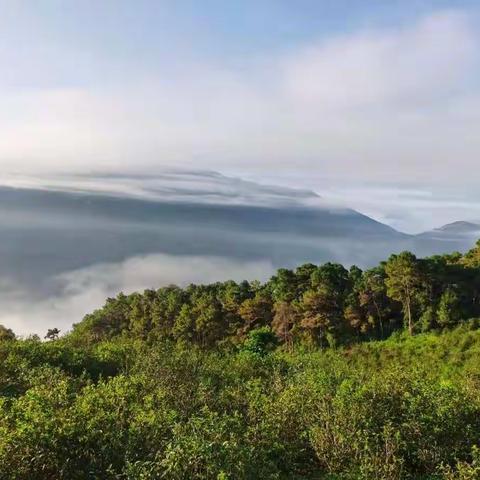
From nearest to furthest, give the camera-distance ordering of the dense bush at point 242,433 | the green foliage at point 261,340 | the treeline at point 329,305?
the dense bush at point 242,433 < the treeline at point 329,305 < the green foliage at point 261,340

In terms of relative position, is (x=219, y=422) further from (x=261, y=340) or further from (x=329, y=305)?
(x=261, y=340)

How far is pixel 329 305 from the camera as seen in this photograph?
1829 inches

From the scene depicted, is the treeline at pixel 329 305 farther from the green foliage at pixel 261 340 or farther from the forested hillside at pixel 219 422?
the forested hillside at pixel 219 422

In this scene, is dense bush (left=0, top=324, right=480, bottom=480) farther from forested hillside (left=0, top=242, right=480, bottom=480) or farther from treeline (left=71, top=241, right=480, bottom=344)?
treeline (left=71, top=241, right=480, bottom=344)

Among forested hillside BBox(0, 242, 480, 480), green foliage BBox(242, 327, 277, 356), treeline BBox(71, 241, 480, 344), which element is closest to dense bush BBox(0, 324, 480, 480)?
forested hillside BBox(0, 242, 480, 480)

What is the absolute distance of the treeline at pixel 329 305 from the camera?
44.3m

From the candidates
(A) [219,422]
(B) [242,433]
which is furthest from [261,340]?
(A) [219,422]

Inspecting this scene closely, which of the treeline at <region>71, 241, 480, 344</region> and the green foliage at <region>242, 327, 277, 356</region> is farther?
the green foliage at <region>242, 327, 277, 356</region>

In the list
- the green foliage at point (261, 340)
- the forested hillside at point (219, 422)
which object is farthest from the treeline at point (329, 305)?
the forested hillside at point (219, 422)

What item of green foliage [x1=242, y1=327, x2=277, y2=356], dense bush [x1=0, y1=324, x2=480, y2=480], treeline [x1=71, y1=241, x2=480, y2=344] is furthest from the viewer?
green foliage [x1=242, y1=327, x2=277, y2=356]

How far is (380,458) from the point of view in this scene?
28.8 feet

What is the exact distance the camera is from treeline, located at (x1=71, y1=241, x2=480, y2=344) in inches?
1743

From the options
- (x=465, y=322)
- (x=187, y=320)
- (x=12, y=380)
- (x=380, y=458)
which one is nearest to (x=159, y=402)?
(x=380, y=458)

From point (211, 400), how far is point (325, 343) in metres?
35.2
